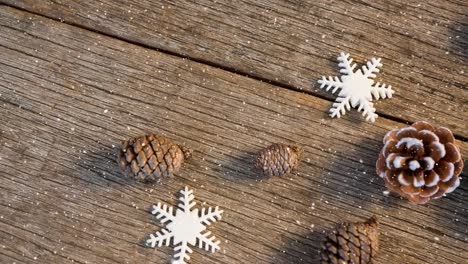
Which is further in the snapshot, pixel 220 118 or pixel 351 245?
pixel 220 118

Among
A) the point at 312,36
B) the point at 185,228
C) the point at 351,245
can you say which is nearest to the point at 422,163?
the point at 351,245

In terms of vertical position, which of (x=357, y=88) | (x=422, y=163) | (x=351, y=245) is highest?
(x=357, y=88)


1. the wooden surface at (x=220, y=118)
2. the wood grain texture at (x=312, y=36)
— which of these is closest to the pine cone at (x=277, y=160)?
the wooden surface at (x=220, y=118)

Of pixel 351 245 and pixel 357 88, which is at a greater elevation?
pixel 357 88

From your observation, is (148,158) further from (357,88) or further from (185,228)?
(357,88)

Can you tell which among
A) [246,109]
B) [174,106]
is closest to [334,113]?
[246,109]

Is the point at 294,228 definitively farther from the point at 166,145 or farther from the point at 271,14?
the point at 271,14
